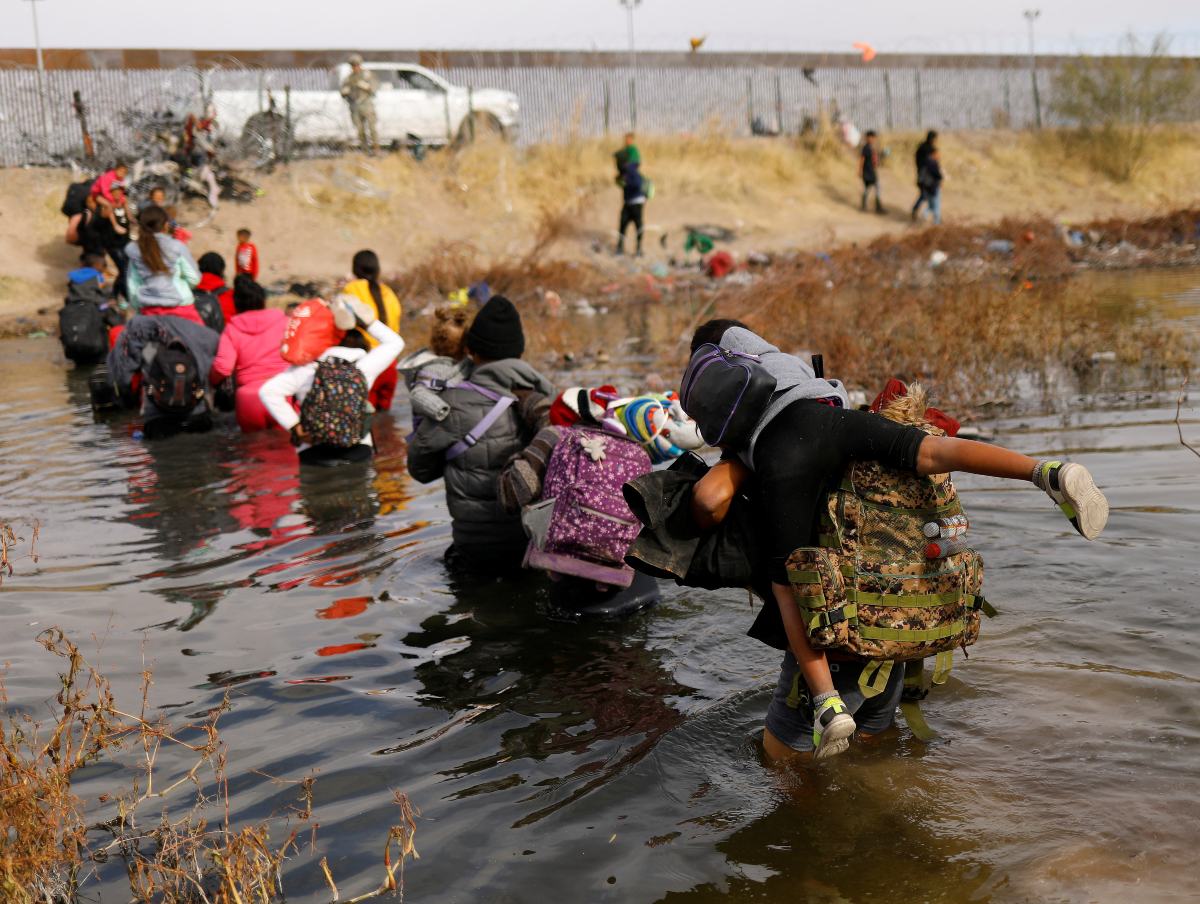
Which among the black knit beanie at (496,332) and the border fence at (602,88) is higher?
the border fence at (602,88)

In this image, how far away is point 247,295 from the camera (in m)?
11.3

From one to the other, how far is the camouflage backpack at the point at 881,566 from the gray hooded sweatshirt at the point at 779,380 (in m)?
0.27

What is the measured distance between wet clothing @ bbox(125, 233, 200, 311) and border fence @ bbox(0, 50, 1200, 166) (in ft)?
60.0

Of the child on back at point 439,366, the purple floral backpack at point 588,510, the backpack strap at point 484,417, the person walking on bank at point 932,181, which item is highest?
→ the person walking on bank at point 932,181

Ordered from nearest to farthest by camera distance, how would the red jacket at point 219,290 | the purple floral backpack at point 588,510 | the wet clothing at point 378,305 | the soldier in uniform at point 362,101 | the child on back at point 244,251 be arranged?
the purple floral backpack at point 588,510, the wet clothing at point 378,305, the red jacket at point 219,290, the child on back at point 244,251, the soldier in uniform at point 362,101

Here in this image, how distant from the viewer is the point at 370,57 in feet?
119

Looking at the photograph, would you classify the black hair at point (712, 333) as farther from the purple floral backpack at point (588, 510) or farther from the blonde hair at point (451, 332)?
the blonde hair at point (451, 332)

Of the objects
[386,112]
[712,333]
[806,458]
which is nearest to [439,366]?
[712,333]

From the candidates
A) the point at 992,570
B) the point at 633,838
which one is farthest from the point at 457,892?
the point at 992,570

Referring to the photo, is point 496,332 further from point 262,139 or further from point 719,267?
point 262,139

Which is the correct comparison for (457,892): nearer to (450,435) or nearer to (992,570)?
(450,435)

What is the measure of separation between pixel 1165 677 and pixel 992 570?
1514 millimetres

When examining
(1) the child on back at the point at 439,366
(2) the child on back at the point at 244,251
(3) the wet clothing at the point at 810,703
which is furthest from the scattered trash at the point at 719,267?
(3) the wet clothing at the point at 810,703

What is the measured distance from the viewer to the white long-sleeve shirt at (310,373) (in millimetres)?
9891
